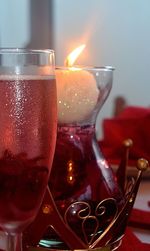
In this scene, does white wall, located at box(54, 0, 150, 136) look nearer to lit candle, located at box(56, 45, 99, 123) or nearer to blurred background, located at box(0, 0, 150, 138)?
blurred background, located at box(0, 0, 150, 138)

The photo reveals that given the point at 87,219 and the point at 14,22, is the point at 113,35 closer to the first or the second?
the point at 14,22

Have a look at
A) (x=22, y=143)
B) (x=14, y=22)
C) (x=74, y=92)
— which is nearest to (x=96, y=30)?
(x=14, y=22)

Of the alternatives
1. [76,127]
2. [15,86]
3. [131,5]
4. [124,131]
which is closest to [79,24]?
[131,5]

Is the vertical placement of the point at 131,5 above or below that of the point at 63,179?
above

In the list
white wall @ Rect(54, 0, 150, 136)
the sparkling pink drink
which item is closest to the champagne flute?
the sparkling pink drink

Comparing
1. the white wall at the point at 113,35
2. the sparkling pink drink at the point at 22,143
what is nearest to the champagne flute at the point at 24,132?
the sparkling pink drink at the point at 22,143

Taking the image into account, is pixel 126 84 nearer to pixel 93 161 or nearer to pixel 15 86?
pixel 93 161
